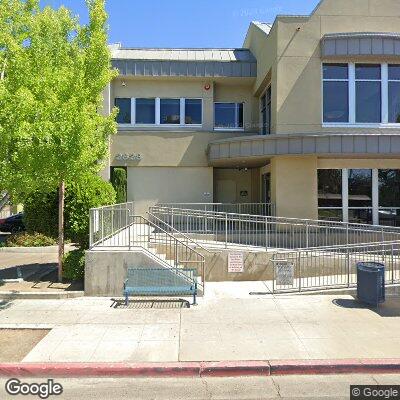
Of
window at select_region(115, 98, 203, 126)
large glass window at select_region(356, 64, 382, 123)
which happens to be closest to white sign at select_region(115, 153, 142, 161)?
window at select_region(115, 98, 203, 126)

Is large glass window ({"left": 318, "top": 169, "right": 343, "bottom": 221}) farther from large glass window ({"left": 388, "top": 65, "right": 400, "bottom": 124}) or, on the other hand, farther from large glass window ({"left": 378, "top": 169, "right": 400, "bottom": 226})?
large glass window ({"left": 388, "top": 65, "right": 400, "bottom": 124})

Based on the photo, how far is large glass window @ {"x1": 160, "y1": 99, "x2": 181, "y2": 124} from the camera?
728 inches

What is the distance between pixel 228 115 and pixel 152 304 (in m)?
12.3

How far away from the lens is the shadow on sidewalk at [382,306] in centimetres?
825

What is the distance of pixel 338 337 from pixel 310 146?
7.80m

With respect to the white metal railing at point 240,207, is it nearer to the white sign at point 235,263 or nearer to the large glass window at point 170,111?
the large glass window at point 170,111

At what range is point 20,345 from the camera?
6.52m

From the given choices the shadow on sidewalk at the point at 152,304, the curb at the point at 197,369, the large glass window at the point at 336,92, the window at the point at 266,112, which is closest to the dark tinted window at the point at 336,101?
the large glass window at the point at 336,92

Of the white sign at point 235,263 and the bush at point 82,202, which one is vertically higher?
the bush at point 82,202

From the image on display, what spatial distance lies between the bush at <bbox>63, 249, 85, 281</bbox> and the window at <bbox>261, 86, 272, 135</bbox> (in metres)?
9.71

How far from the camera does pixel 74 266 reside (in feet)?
33.4

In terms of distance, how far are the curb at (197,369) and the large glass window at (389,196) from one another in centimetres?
949

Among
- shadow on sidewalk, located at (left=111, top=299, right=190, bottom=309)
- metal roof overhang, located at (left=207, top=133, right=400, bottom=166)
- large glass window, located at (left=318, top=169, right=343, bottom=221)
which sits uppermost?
metal roof overhang, located at (left=207, top=133, right=400, bottom=166)

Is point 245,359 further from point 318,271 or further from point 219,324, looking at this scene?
point 318,271
